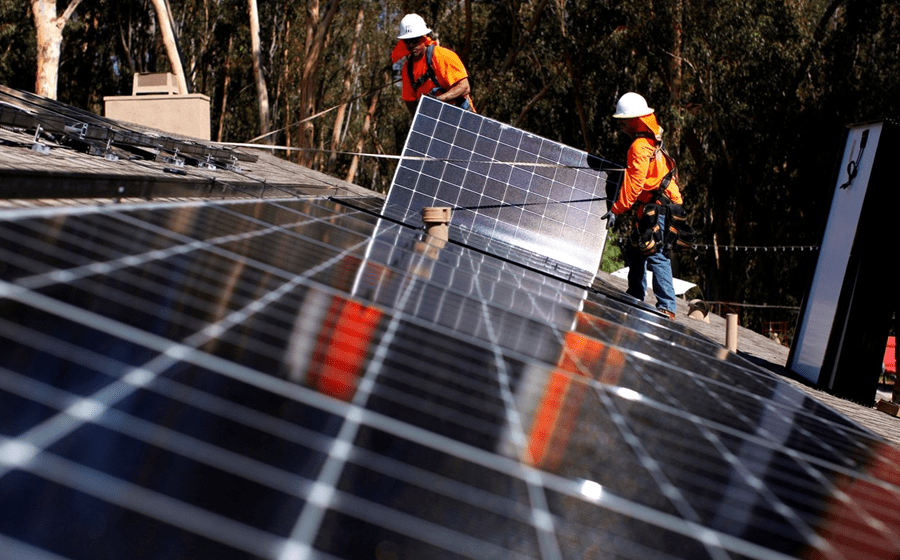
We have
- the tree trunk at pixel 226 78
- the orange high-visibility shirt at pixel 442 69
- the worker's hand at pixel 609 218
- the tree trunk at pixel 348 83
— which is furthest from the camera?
the tree trunk at pixel 226 78

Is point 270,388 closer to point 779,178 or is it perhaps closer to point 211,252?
point 211,252

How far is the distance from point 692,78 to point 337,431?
1135 inches

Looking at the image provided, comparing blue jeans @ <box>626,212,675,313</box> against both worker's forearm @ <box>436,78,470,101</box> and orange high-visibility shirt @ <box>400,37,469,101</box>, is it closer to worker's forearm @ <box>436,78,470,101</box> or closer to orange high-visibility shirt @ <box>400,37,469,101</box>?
worker's forearm @ <box>436,78,470,101</box>

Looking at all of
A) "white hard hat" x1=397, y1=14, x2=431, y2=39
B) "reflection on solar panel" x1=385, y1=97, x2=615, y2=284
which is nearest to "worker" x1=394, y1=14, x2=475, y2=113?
"white hard hat" x1=397, y1=14, x2=431, y2=39

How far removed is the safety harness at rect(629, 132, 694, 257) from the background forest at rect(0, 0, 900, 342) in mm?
13193

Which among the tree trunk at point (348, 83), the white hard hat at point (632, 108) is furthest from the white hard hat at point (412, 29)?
the tree trunk at point (348, 83)

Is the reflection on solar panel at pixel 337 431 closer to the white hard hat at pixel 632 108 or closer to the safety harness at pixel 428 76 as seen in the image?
the white hard hat at pixel 632 108

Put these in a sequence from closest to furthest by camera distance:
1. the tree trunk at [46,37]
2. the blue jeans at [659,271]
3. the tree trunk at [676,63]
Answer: the blue jeans at [659,271]
the tree trunk at [46,37]
the tree trunk at [676,63]

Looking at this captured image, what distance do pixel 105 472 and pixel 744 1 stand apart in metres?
28.6

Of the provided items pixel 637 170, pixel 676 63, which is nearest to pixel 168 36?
pixel 676 63

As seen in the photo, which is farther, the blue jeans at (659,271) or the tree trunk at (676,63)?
the tree trunk at (676,63)

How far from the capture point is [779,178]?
2955 cm

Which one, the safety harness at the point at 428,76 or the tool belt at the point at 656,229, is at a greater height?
the safety harness at the point at 428,76

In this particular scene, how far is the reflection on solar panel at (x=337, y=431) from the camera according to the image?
1.26 m
